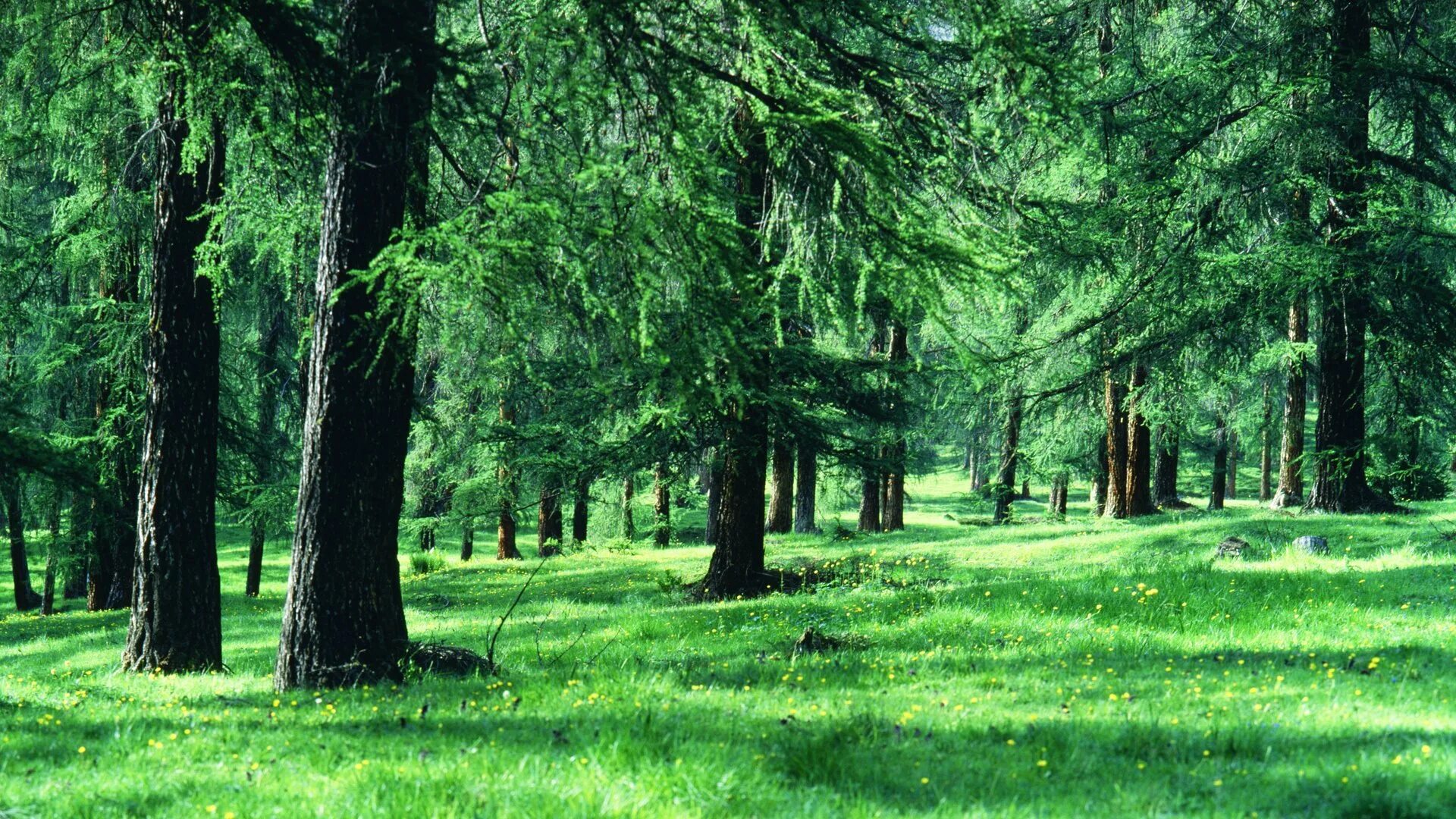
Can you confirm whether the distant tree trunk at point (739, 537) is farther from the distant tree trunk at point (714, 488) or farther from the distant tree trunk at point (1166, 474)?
the distant tree trunk at point (1166, 474)

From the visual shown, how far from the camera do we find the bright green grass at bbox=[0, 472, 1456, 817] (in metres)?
4.25

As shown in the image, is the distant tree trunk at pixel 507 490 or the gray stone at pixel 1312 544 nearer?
A: the gray stone at pixel 1312 544

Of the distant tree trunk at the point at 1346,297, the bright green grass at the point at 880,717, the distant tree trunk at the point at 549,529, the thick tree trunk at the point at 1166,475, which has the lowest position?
the distant tree trunk at the point at 549,529

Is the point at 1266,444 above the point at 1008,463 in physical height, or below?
above

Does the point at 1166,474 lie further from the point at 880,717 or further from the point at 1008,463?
the point at 880,717

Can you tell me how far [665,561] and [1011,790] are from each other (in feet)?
62.8

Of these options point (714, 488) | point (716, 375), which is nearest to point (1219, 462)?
point (714, 488)

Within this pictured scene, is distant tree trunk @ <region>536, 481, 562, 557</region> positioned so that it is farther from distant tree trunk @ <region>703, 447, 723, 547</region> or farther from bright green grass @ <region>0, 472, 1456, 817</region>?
bright green grass @ <region>0, 472, 1456, 817</region>

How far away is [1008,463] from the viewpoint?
73.3 feet

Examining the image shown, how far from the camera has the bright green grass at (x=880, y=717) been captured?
4246mm

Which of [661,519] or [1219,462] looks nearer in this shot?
[661,519]

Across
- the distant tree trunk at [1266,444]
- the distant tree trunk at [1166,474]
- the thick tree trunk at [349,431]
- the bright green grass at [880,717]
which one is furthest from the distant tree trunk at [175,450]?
the distant tree trunk at [1266,444]

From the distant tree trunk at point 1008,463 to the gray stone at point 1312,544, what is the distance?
5538 millimetres

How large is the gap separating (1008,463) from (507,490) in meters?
10.9
